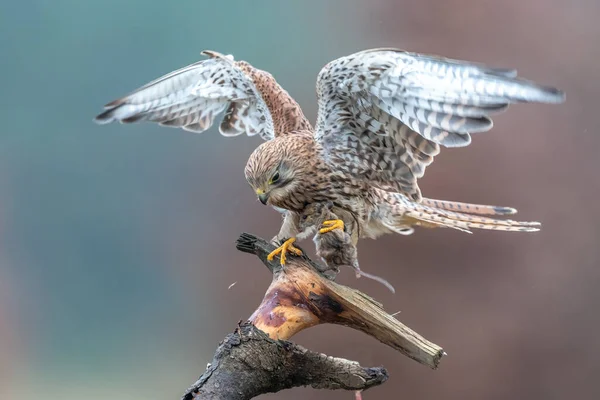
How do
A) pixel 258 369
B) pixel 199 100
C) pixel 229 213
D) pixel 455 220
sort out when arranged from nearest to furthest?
pixel 258 369
pixel 455 220
pixel 199 100
pixel 229 213

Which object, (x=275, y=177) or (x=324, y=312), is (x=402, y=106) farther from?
(x=324, y=312)

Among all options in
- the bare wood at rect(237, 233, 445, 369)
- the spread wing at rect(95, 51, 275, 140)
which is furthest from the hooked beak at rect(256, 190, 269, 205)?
the spread wing at rect(95, 51, 275, 140)

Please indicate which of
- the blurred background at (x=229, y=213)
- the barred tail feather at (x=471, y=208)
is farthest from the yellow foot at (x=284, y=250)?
the blurred background at (x=229, y=213)

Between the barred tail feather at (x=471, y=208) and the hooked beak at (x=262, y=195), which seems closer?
the hooked beak at (x=262, y=195)

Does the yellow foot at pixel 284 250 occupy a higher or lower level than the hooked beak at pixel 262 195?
lower

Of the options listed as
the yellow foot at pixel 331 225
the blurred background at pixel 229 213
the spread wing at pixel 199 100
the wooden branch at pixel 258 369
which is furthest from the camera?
the blurred background at pixel 229 213

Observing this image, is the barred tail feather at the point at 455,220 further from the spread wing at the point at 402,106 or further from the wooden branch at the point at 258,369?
the wooden branch at the point at 258,369

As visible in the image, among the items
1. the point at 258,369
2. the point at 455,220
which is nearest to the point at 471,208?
the point at 455,220
